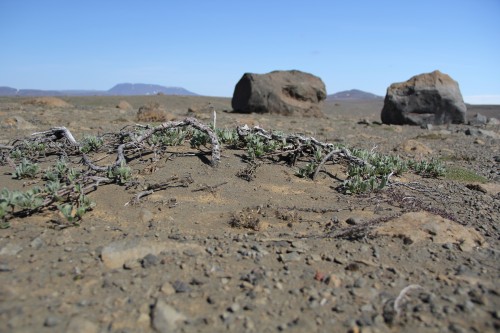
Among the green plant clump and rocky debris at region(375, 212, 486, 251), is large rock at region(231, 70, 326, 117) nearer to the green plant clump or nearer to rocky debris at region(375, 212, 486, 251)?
the green plant clump

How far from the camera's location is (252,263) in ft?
10.3

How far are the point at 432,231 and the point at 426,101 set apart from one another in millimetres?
13835

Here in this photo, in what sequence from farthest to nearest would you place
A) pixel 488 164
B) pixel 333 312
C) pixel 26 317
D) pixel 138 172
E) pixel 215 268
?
pixel 488 164
pixel 138 172
pixel 215 268
pixel 333 312
pixel 26 317

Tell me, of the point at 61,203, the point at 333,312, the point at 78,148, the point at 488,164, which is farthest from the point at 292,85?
the point at 333,312

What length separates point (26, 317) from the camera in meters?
2.37

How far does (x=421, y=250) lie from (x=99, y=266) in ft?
8.36

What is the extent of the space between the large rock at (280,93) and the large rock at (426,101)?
3103 millimetres

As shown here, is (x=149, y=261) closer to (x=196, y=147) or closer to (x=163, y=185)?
(x=163, y=185)

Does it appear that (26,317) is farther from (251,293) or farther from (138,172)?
(138,172)

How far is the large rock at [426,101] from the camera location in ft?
52.9

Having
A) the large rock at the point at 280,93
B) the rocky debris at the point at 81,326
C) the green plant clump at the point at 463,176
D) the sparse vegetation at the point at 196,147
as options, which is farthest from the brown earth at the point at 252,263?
the large rock at the point at 280,93

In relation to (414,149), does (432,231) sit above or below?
below

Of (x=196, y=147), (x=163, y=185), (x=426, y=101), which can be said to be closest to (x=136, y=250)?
(x=163, y=185)

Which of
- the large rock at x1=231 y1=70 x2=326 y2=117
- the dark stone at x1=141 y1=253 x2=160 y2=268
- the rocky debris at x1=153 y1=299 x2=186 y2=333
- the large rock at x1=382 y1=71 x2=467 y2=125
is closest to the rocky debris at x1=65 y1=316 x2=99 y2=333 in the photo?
the rocky debris at x1=153 y1=299 x2=186 y2=333
